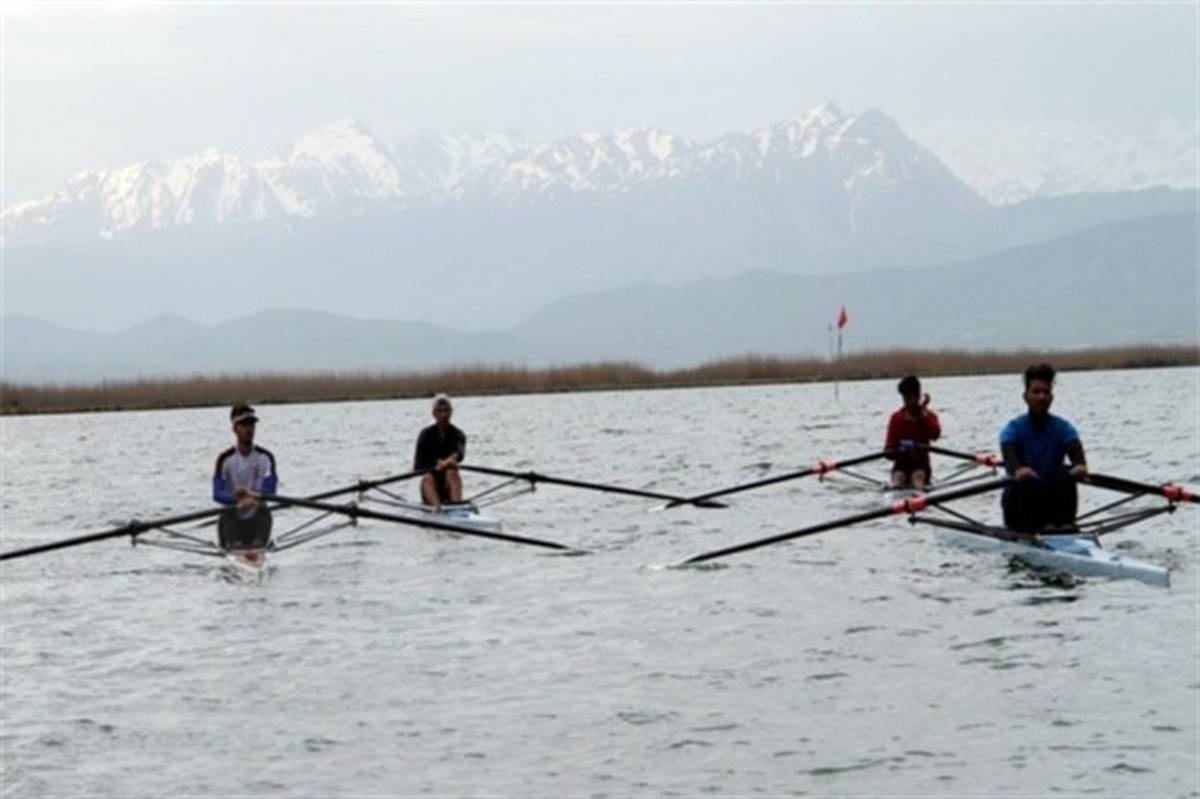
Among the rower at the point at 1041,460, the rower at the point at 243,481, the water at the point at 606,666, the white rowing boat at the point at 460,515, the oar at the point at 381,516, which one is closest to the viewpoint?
the water at the point at 606,666

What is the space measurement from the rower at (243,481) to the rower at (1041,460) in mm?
8692

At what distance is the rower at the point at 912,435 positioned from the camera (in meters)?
29.1

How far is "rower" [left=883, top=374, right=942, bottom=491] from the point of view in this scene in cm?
2908

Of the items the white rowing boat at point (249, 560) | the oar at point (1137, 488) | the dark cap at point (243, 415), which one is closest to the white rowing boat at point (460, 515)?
the white rowing boat at point (249, 560)

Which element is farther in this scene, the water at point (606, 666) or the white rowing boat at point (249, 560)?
the white rowing boat at point (249, 560)

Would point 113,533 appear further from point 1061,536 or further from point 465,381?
point 465,381

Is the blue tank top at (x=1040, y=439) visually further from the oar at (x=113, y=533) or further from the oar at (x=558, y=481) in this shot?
the oar at (x=113, y=533)

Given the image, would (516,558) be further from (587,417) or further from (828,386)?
(828,386)

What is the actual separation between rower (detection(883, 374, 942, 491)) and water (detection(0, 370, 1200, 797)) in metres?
1.32

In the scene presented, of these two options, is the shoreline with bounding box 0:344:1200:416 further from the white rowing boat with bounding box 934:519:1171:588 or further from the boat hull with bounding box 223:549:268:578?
the white rowing boat with bounding box 934:519:1171:588

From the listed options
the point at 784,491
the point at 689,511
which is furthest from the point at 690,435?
the point at 689,511

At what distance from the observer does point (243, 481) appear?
24938 mm

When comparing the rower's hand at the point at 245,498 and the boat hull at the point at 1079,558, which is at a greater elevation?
the rower's hand at the point at 245,498

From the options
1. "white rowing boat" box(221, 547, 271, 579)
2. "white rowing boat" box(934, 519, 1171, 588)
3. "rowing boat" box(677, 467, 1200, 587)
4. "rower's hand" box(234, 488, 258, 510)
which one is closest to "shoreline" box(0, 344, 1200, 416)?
"white rowing boat" box(221, 547, 271, 579)
